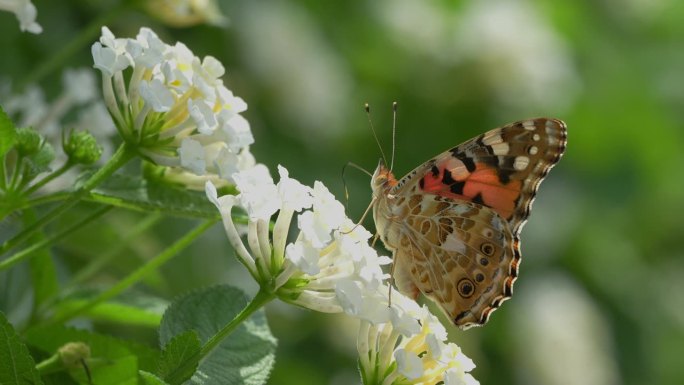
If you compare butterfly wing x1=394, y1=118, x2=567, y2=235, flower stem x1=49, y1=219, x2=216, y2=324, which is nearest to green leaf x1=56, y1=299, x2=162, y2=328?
flower stem x1=49, y1=219, x2=216, y2=324

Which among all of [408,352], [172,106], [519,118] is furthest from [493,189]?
[519,118]

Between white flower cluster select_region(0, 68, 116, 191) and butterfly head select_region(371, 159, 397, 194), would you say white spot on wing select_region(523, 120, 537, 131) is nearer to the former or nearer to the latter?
butterfly head select_region(371, 159, 397, 194)

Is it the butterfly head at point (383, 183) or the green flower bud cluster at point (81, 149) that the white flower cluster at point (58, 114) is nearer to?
the green flower bud cluster at point (81, 149)

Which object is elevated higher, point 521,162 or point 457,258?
point 521,162

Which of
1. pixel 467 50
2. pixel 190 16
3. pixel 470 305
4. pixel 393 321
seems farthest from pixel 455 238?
pixel 467 50

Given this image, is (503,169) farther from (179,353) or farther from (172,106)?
(179,353)

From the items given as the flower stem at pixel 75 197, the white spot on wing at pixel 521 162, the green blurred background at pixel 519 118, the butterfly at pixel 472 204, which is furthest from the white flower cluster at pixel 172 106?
the green blurred background at pixel 519 118
